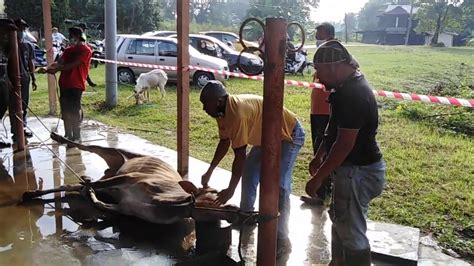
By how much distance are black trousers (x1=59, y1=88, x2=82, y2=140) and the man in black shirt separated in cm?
492

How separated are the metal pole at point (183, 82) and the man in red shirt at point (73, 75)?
6.59 ft

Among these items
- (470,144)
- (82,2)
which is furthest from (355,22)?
(470,144)

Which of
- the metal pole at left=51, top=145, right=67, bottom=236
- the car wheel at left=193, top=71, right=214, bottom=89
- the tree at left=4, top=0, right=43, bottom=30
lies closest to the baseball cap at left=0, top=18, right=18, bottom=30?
the metal pole at left=51, top=145, right=67, bottom=236

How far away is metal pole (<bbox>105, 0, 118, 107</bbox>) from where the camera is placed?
1048cm

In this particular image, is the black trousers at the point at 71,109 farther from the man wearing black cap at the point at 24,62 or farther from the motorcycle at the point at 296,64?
the motorcycle at the point at 296,64

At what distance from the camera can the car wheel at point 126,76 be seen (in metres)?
14.4

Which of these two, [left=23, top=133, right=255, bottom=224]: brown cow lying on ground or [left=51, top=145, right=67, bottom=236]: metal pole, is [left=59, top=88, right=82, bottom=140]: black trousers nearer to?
[left=51, top=145, right=67, bottom=236]: metal pole

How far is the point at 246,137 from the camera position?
10.8 ft

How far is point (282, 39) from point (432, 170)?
4459mm

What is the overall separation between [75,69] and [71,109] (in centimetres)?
66

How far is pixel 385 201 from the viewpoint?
499 centimetres

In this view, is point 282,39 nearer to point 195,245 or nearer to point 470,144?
point 195,245

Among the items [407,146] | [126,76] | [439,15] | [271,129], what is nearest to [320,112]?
[271,129]

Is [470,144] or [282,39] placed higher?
[282,39]
